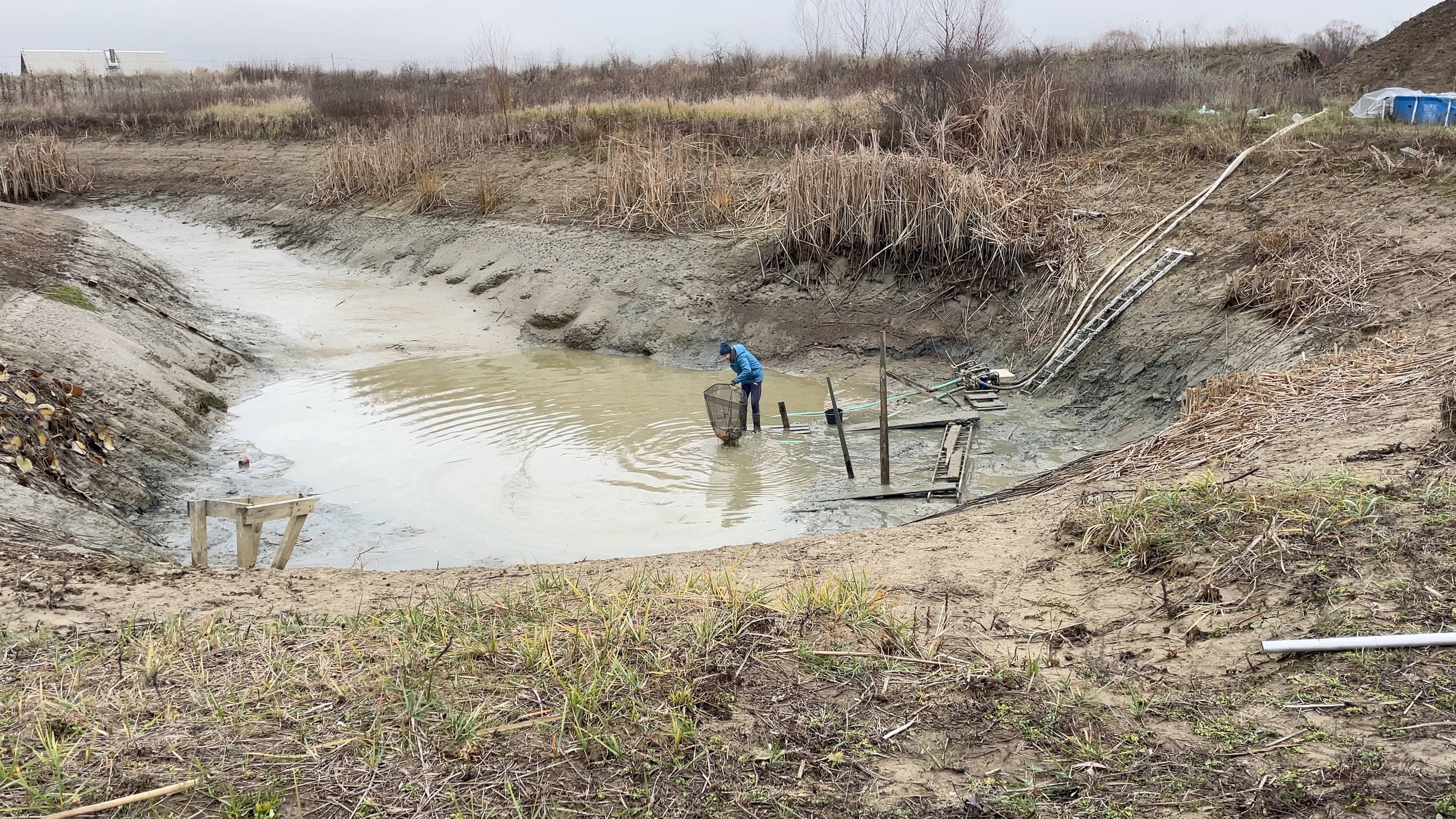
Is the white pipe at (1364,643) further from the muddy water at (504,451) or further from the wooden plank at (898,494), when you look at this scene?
the wooden plank at (898,494)

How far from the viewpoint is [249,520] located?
20.8ft

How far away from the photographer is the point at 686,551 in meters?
7.26

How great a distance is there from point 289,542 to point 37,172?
2584 cm

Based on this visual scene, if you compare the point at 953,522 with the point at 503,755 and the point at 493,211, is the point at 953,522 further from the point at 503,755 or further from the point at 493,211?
the point at 493,211

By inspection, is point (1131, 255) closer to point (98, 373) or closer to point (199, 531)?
point (199, 531)

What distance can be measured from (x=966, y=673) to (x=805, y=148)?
15965mm

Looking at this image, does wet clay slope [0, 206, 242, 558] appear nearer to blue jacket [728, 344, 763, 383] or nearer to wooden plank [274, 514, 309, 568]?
wooden plank [274, 514, 309, 568]

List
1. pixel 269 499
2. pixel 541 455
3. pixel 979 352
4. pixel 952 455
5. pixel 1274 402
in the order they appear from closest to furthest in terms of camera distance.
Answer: pixel 269 499
pixel 1274 402
pixel 952 455
pixel 541 455
pixel 979 352

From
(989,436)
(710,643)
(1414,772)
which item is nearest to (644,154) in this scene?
(989,436)

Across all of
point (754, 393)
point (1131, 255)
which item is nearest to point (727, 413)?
point (754, 393)

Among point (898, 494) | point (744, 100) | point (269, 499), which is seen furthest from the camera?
point (744, 100)

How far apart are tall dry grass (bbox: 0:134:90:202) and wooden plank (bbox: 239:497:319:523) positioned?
2497cm

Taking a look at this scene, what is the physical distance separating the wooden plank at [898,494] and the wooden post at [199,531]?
5298mm

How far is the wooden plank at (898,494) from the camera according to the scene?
9.39 metres
